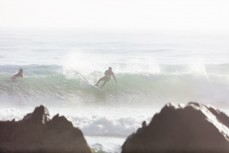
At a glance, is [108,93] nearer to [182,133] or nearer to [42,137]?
[42,137]

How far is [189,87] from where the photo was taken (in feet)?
80.3

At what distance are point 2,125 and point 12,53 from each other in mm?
33703

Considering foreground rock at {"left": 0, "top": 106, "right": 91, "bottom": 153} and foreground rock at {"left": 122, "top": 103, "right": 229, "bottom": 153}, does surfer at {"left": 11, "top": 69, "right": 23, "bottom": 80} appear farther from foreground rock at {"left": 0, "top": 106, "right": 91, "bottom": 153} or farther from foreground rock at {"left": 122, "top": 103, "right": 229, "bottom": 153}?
foreground rock at {"left": 122, "top": 103, "right": 229, "bottom": 153}

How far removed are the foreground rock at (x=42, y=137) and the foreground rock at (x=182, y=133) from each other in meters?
1.06

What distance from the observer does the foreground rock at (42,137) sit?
744 cm

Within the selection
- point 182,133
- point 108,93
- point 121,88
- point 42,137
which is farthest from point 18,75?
point 182,133

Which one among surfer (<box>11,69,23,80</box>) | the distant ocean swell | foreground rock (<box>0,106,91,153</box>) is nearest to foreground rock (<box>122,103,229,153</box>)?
foreground rock (<box>0,106,91,153</box>)

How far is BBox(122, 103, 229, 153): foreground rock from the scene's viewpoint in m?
6.50

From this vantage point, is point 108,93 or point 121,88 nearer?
point 108,93

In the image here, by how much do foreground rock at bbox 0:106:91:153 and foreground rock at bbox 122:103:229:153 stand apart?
1062 millimetres

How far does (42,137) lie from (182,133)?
2149 mm

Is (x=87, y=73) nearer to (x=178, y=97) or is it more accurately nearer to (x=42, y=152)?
(x=178, y=97)

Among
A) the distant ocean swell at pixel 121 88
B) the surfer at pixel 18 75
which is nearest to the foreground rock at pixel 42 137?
the distant ocean swell at pixel 121 88

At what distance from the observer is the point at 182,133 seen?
257 inches
